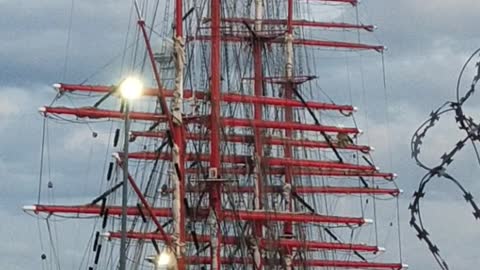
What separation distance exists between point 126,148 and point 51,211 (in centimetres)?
3607

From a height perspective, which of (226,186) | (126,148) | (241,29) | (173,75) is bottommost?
(126,148)

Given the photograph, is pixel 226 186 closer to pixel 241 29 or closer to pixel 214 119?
pixel 214 119

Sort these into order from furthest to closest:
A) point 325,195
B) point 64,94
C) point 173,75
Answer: point 325,195 → point 64,94 → point 173,75

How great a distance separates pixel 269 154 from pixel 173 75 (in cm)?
2077

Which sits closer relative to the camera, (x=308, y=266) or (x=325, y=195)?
(x=308, y=266)

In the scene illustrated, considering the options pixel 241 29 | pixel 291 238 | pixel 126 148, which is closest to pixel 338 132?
pixel 291 238

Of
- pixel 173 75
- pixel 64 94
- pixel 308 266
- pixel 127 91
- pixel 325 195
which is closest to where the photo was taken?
pixel 127 91

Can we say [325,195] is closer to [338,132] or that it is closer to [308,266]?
[338,132]

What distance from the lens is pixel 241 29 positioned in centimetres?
7425

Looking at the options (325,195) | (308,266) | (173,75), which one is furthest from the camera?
(325,195)

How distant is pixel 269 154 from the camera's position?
80.8 metres

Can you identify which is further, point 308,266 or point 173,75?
point 308,266

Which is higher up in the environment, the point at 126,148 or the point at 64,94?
the point at 64,94

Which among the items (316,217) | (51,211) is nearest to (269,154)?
(316,217)
